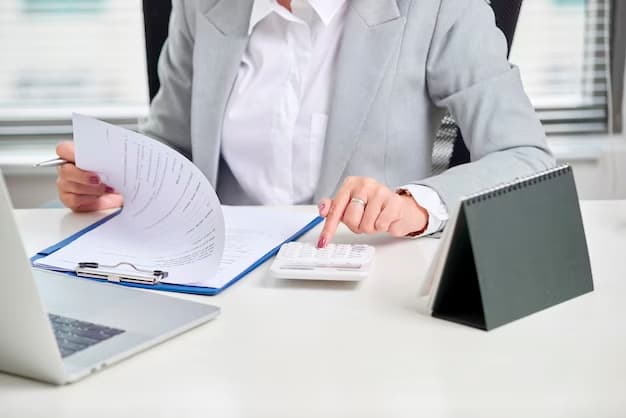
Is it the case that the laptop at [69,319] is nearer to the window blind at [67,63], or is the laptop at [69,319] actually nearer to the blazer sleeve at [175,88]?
the blazer sleeve at [175,88]

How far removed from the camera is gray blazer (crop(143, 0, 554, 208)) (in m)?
1.55

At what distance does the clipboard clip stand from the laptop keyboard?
0.15 metres

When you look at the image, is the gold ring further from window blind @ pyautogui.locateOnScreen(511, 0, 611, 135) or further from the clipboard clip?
window blind @ pyautogui.locateOnScreen(511, 0, 611, 135)

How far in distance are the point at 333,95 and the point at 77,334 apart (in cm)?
75

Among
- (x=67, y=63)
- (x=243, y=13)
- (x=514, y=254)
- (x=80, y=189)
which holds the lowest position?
(x=67, y=63)

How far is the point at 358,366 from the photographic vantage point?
94 cm

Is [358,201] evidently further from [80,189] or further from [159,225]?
[80,189]

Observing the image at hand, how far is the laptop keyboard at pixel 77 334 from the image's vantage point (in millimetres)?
969

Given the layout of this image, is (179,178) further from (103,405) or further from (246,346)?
(103,405)

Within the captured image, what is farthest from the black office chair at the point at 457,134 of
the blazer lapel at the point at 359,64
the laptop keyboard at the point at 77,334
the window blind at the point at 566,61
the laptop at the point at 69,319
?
the window blind at the point at 566,61

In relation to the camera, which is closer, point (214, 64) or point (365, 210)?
point (365, 210)

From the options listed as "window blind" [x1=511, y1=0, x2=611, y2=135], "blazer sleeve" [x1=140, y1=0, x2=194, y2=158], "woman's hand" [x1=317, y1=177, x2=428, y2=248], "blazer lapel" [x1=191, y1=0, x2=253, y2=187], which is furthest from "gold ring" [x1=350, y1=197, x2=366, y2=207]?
"window blind" [x1=511, y1=0, x2=611, y2=135]

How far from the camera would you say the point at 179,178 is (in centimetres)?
118

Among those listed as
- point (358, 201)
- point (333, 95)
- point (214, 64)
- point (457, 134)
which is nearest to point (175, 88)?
point (214, 64)
